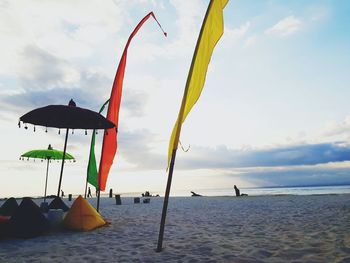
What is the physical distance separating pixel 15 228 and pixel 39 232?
564mm

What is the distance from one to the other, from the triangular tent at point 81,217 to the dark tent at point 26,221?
866 mm

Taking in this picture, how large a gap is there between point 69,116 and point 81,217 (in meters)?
2.84

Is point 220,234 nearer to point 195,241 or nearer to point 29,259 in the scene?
point 195,241

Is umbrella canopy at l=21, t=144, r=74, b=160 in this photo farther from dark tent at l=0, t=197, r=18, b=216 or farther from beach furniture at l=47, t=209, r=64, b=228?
beach furniture at l=47, t=209, r=64, b=228

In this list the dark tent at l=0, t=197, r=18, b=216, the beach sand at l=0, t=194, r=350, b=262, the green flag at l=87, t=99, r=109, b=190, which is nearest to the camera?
the beach sand at l=0, t=194, r=350, b=262

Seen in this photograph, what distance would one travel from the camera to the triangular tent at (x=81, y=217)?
8094 mm

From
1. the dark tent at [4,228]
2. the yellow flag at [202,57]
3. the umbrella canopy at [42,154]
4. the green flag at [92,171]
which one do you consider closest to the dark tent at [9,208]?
the green flag at [92,171]

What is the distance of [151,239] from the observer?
697 cm

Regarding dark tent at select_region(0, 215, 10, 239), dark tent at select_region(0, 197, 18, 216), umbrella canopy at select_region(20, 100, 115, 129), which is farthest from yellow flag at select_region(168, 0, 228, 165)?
dark tent at select_region(0, 197, 18, 216)

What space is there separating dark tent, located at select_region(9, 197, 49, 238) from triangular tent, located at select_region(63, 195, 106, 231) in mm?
866

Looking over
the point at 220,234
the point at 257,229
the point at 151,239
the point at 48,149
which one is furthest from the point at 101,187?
the point at 48,149

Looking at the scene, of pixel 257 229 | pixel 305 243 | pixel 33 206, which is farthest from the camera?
pixel 257 229

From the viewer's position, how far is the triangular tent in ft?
26.6

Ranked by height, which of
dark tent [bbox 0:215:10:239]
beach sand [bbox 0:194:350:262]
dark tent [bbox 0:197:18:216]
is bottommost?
beach sand [bbox 0:194:350:262]
